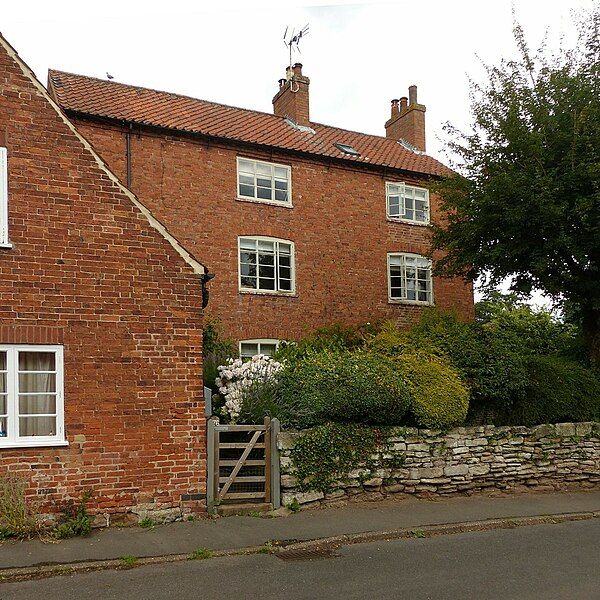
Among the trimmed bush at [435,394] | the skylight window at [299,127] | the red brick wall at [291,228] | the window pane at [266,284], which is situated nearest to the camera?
the trimmed bush at [435,394]

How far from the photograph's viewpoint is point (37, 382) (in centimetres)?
1010

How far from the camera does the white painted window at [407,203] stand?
24078 mm

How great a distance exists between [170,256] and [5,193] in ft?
8.27

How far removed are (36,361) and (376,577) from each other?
5589 millimetres

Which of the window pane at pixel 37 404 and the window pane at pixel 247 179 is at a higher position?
the window pane at pixel 247 179

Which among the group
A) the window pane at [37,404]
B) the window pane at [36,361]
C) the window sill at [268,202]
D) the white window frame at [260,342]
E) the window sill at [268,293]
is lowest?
the window pane at [37,404]

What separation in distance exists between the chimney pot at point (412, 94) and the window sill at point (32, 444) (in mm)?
21968

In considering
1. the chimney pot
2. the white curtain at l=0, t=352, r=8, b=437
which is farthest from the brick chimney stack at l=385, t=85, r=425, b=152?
the white curtain at l=0, t=352, r=8, b=437

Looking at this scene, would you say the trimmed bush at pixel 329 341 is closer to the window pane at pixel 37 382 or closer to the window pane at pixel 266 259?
the window pane at pixel 266 259

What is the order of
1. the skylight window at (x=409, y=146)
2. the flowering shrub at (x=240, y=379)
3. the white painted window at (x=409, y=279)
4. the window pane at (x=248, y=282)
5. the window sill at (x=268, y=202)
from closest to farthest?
the flowering shrub at (x=240, y=379) < the window pane at (x=248, y=282) < the window sill at (x=268, y=202) < the white painted window at (x=409, y=279) < the skylight window at (x=409, y=146)

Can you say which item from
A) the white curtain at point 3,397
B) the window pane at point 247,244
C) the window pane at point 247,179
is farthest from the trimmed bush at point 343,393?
the window pane at point 247,179

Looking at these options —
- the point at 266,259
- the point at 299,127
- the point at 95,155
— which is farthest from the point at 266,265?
the point at 95,155

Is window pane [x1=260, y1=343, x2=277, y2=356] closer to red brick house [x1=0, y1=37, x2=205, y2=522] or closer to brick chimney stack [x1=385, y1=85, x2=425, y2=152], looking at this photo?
red brick house [x1=0, y1=37, x2=205, y2=522]

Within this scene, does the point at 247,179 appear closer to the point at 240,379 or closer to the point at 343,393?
the point at 240,379
